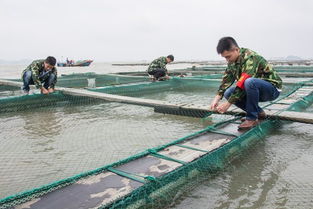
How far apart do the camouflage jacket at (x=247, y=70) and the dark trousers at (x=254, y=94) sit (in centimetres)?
7

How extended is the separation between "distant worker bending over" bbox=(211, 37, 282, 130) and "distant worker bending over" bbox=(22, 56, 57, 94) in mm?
3910

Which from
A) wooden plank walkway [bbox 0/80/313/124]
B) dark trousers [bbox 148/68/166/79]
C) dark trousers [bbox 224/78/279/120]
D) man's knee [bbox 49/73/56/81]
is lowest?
wooden plank walkway [bbox 0/80/313/124]

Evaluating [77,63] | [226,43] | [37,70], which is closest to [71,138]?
[226,43]

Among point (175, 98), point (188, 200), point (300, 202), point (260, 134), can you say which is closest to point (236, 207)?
point (188, 200)

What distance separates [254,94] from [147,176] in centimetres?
184

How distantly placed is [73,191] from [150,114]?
3.38 meters

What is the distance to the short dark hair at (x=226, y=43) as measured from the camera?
2988 millimetres

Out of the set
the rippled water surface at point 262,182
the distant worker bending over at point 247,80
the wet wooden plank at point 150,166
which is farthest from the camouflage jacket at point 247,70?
the wet wooden plank at point 150,166

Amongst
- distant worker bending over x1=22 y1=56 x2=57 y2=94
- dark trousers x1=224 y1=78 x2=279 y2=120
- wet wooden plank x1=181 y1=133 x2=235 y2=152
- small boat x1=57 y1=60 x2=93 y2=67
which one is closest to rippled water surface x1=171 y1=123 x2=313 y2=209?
wet wooden plank x1=181 y1=133 x2=235 y2=152

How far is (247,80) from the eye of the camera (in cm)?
308

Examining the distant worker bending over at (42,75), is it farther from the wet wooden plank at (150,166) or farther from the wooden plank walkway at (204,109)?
the wet wooden plank at (150,166)

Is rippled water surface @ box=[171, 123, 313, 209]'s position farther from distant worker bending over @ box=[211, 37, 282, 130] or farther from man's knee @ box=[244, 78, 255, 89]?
man's knee @ box=[244, 78, 255, 89]

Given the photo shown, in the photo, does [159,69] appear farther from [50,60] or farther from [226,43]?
[226,43]

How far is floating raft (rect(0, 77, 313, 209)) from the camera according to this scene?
1.67 m
